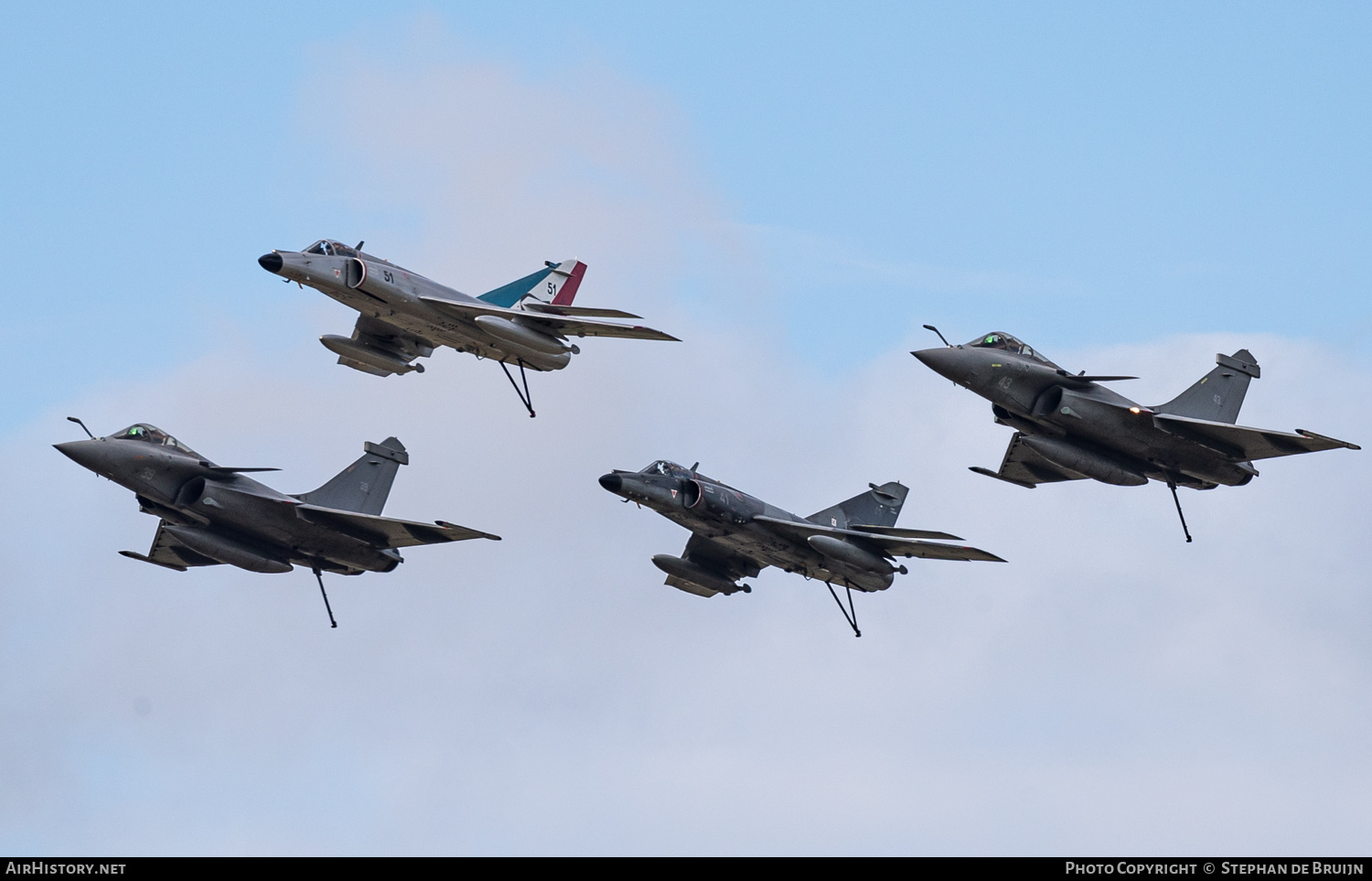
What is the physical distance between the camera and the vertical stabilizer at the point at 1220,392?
5006 cm

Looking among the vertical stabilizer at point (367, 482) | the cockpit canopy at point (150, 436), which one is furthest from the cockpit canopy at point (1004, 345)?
the cockpit canopy at point (150, 436)

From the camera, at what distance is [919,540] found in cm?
5028

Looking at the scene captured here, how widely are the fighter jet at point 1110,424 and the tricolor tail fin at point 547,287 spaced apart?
12767mm

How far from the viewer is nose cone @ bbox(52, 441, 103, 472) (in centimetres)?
4797

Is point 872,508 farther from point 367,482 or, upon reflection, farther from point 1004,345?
point 367,482

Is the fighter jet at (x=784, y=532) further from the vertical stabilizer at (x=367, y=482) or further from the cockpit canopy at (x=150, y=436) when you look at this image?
the cockpit canopy at (x=150, y=436)

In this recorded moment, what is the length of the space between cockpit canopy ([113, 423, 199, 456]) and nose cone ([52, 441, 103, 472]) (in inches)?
28.8

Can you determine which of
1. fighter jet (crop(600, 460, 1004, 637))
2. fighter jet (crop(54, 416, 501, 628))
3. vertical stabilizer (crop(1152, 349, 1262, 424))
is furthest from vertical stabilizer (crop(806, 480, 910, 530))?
fighter jet (crop(54, 416, 501, 628))

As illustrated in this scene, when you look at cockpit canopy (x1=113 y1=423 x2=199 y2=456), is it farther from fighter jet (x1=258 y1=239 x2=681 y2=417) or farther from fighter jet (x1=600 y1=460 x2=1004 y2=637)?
fighter jet (x1=600 y1=460 x2=1004 y2=637)

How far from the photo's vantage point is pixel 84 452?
158ft

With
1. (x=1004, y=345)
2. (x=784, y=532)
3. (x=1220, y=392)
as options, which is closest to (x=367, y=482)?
(x=784, y=532)
